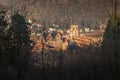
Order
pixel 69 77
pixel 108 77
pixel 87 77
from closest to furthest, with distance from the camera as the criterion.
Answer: pixel 108 77
pixel 87 77
pixel 69 77

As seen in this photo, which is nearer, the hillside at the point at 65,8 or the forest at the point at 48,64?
the forest at the point at 48,64

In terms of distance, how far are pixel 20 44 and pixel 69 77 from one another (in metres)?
12.9

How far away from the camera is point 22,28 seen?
3747 centimetres

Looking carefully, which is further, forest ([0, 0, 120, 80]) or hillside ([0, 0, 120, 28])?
hillside ([0, 0, 120, 28])

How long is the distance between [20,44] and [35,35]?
2618cm

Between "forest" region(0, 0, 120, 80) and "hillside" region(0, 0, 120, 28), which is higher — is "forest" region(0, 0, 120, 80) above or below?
below

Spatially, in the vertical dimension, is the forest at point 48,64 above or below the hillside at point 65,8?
below

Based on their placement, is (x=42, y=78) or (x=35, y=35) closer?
(x=42, y=78)

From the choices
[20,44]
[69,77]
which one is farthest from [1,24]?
[69,77]

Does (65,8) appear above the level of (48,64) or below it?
above

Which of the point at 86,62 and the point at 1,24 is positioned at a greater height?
the point at 1,24

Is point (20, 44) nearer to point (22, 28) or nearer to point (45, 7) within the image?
point (22, 28)

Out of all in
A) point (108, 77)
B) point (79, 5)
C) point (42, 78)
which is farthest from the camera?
point (79, 5)

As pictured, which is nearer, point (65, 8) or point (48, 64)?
point (48, 64)
